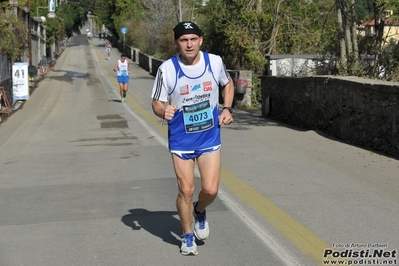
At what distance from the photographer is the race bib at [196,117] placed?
5668mm

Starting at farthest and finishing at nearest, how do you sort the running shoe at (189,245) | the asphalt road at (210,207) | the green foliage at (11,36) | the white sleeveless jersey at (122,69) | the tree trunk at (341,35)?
the green foliage at (11,36)
the white sleeveless jersey at (122,69)
the tree trunk at (341,35)
the asphalt road at (210,207)
the running shoe at (189,245)

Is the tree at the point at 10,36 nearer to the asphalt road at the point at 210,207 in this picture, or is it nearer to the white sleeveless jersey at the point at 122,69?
the white sleeveless jersey at the point at 122,69

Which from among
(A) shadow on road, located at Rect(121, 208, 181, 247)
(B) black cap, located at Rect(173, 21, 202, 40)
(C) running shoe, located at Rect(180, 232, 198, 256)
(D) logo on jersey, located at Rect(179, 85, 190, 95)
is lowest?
(A) shadow on road, located at Rect(121, 208, 181, 247)

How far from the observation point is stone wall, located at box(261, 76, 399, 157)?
39.1 feet

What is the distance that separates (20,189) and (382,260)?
554 cm

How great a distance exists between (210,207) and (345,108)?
6973mm

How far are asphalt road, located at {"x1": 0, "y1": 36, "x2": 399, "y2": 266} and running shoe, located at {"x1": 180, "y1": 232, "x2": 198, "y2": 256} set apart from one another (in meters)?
0.06

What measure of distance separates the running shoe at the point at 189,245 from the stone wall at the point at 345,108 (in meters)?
6.62

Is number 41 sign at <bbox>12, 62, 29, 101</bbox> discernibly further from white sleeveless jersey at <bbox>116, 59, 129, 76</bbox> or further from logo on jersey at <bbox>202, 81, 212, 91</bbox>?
logo on jersey at <bbox>202, 81, 212, 91</bbox>

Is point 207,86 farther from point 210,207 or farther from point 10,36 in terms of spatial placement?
point 10,36

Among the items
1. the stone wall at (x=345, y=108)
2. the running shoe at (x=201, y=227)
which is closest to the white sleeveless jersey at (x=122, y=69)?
the stone wall at (x=345, y=108)

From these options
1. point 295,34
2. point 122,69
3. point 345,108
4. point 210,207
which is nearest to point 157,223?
point 210,207

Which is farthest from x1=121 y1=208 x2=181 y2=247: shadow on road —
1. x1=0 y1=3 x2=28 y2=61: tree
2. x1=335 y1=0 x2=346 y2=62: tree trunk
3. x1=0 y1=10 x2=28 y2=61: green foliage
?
x1=0 y1=10 x2=28 y2=61: green foliage

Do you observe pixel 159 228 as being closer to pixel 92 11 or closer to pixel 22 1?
pixel 22 1
